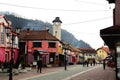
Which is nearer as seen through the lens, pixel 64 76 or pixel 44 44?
pixel 64 76

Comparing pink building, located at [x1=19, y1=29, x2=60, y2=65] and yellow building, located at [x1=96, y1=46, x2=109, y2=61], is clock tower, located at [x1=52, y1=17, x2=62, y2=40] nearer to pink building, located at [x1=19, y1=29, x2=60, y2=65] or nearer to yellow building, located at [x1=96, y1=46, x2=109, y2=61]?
pink building, located at [x1=19, y1=29, x2=60, y2=65]

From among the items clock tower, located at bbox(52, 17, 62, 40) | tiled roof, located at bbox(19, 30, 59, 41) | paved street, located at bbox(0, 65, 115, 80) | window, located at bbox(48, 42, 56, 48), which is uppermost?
clock tower, located at bbox(52, 17, 62, 40)

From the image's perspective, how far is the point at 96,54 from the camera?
197 meters

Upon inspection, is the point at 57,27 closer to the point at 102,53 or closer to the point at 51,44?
the point at 51,44

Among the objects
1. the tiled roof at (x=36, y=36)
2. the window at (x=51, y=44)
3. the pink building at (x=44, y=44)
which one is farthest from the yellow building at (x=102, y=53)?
the window at (x=51, y=44)

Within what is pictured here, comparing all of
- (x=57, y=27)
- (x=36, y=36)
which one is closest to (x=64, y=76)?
(x=36, y=36)

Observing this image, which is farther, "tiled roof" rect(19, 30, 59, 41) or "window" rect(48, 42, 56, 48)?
"window" rect(48, 42, 56, 48)

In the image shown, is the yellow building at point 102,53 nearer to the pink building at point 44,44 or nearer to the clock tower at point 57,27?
the clock tower at point 57,27

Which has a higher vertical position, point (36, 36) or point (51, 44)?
point (36, 36)

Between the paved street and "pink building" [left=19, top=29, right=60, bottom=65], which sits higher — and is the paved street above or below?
below

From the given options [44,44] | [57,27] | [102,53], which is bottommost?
[44,44]

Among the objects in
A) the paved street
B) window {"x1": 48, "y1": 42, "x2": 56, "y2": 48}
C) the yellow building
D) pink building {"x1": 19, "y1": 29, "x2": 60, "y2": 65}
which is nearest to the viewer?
the paved street

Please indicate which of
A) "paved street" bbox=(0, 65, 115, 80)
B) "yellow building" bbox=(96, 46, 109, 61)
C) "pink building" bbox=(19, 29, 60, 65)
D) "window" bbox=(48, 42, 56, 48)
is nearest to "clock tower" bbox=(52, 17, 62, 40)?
"pink building" bbox=(19, 29, 60, 65)

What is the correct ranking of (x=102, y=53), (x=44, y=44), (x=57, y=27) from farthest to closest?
(x=102, y=53), (x=57, y=27), (x=44, y=44)
